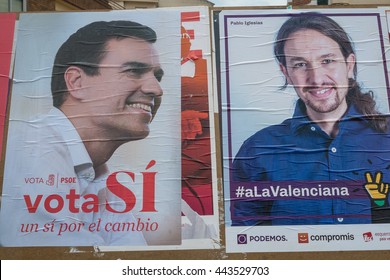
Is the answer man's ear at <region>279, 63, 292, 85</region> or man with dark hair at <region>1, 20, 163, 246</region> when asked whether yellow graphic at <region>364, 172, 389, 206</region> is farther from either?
man with dark hair at <region>1, 20, 163, 246</region>

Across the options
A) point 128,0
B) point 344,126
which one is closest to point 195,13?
point 344,126

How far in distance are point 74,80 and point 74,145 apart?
2.81 ft

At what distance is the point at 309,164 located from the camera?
4.90 meters

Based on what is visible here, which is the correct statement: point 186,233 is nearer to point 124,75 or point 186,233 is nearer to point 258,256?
point 258,256

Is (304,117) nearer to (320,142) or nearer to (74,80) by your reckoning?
(320,142)

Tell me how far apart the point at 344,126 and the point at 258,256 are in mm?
1896

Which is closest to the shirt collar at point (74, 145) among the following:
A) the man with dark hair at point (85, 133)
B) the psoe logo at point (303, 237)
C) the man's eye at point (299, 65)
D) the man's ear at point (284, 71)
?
the man with dark hair at point (85, 133)

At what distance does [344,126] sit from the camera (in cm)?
505

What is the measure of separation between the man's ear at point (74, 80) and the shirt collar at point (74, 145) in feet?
0.98

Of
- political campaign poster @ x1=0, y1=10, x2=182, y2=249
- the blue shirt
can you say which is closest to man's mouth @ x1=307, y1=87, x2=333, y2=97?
the blue shirt

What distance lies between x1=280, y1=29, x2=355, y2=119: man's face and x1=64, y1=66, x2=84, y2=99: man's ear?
2.58 m

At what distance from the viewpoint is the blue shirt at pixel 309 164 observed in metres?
4.73

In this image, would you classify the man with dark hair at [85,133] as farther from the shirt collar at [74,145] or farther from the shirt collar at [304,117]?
the shirt collar at [304,117]

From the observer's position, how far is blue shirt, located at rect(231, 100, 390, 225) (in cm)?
473
